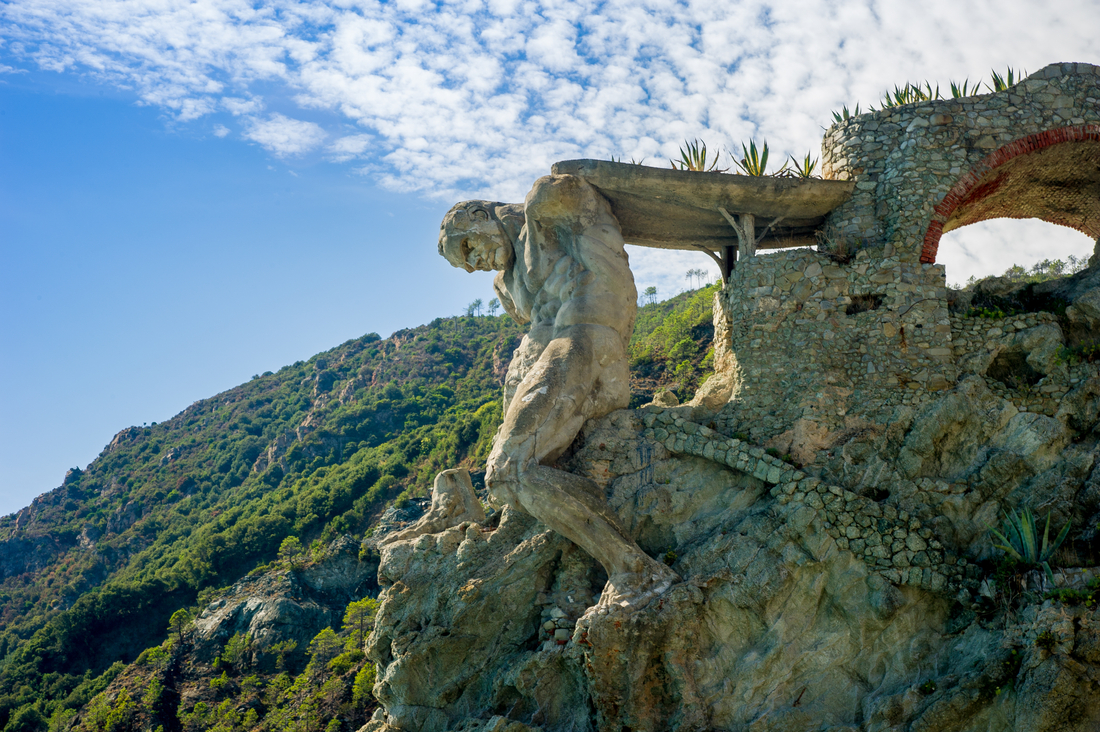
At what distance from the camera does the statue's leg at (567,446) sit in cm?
857

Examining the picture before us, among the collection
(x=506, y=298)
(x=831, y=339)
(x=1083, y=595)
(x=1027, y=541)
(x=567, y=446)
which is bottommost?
(x=1083, y=595)

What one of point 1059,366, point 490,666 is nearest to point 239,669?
point 490,666

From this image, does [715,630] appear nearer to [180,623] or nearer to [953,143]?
[953,143]

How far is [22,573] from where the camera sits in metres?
45.5

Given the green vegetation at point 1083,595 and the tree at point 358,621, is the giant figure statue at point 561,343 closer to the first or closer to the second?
the green vegetation at point 1083,595

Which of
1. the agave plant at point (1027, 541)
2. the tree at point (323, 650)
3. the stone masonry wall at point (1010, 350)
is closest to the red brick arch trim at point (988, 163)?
the stone masonry wall at point (1010, 350)

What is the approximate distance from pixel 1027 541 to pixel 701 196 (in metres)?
5.59

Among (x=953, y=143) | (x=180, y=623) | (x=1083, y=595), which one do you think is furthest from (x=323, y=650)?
(x=1083, y=595)

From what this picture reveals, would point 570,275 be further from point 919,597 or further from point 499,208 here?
point 919,597

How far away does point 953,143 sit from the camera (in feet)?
34.7

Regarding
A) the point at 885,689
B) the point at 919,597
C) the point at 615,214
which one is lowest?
the point at 885,689

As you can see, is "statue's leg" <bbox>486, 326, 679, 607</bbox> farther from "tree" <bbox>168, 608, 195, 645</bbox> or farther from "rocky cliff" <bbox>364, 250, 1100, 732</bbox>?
"tree" <bbox>168, 608, 195, 645</bbox>

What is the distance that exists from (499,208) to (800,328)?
14.8 feet

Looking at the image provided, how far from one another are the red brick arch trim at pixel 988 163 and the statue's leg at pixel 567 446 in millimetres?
4149
